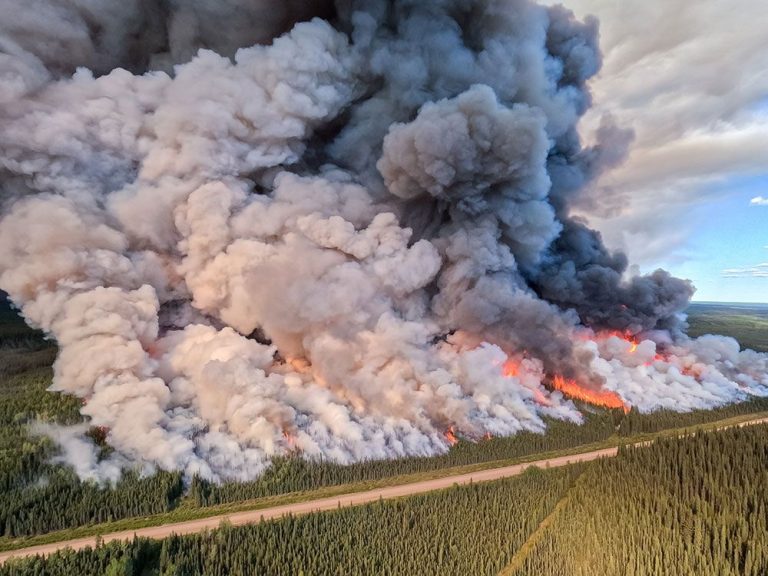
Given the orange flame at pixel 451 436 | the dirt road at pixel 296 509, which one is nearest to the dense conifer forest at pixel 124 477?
the orange flame at pixel 451 436

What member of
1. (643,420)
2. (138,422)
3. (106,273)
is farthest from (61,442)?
(643,420)

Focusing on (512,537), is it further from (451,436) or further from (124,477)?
(124,477)

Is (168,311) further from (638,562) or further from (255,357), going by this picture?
(638,562)

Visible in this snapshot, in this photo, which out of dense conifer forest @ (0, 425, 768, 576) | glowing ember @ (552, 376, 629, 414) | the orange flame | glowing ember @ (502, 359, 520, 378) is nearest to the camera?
→ dense conifer forest @ (0, 425, 768, 576)

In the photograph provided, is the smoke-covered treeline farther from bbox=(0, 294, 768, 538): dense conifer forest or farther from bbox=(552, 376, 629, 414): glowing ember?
bbox=(552, 376, 629, 414): glowing ember

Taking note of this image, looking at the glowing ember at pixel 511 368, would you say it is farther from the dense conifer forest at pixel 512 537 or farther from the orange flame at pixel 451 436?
the dense conifer forest at pixel 512 537

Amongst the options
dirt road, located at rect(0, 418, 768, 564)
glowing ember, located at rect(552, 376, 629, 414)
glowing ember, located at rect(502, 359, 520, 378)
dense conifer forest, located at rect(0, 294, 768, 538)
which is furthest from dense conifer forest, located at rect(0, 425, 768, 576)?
glowing ember, located at rect(552, 376, 629, 414)

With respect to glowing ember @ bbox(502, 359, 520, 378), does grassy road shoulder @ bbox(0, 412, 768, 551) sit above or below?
below
